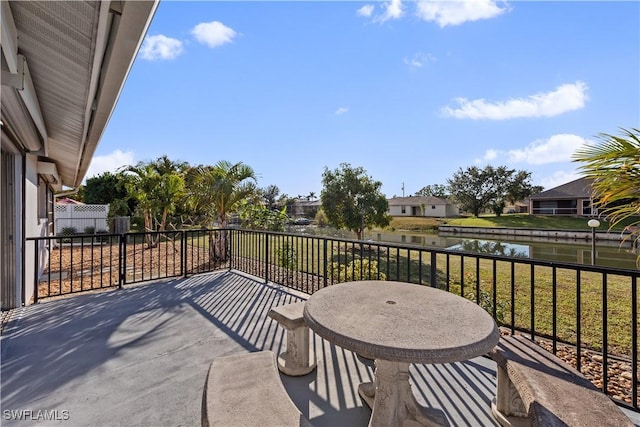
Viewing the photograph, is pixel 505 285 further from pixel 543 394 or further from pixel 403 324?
pixel 403 324

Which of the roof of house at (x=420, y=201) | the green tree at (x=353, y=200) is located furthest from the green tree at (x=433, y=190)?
the green tree at (x=353, y=200)

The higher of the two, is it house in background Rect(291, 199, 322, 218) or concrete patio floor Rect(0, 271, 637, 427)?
house in background Rect(291, 199, 322, 218)

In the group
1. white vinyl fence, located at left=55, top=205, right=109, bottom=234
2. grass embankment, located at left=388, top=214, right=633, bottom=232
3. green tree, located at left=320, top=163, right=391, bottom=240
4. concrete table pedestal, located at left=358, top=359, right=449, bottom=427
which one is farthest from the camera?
grass embankment, located at left=388, top=214, right=633, bottom=232

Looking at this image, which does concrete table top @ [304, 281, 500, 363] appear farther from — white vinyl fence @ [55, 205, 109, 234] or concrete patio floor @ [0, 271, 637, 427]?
white vinyl fence @ [55, 205, 109, 234]

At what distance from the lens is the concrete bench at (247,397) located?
1.11 metres

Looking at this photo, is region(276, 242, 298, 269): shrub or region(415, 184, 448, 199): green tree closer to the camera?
region(276, 242, 298, 269): shrub

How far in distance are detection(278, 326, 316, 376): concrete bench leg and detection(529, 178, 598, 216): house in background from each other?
115 feet

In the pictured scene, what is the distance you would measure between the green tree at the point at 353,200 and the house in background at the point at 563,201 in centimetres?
2490

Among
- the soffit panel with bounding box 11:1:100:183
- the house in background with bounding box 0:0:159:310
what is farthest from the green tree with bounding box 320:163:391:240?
the soffit panel with bounding box 11:1:100:183

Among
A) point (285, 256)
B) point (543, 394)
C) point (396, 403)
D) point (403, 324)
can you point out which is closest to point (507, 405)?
point (543, 394)

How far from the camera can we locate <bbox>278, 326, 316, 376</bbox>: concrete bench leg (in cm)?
214

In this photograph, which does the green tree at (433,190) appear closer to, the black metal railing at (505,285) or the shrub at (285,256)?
the black metal railing at (505,285)

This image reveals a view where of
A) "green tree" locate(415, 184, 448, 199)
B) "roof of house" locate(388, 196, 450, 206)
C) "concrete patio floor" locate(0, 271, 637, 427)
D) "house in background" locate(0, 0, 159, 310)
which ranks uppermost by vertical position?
"green tree" locate(415, 184, 448, 199)

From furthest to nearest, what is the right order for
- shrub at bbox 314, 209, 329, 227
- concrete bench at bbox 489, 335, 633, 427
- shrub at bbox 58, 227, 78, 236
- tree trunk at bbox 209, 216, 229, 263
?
shrub at bbox 314, 209, 329, 227 → shrub at bbox 58, 227, 78, 236 → tree trunk at bbox 209, 216, 229, 263 → concrete bench at bbox 489, 335, 633, 427
